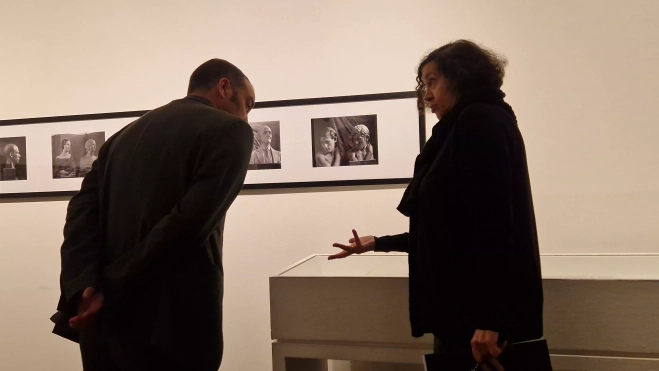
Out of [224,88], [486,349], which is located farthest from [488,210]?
[224,88]

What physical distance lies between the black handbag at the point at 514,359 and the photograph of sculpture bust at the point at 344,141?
1239 millimetres

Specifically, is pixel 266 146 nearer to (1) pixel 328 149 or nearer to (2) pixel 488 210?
(1) pixel 328 149

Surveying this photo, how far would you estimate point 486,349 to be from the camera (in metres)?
1.07

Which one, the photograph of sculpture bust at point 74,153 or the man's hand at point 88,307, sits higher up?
the photograph of sculpture bust at point 74,153

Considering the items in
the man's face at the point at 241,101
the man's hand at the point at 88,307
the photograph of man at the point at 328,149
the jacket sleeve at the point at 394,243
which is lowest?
the man's hand at the point at 88,307

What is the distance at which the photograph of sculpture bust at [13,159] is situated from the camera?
8.65 feet

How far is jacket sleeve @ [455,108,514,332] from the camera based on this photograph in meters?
1.04

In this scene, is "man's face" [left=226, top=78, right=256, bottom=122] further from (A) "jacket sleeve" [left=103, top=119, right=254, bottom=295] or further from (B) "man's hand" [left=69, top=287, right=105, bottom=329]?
(B) "man's hand" [left=69, top=287, right=105, bottom=329]

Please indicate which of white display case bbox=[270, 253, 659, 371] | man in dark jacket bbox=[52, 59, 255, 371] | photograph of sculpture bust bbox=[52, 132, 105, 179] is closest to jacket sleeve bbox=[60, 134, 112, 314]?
man in dark jacket bbox=[52, 59, 255, 371]

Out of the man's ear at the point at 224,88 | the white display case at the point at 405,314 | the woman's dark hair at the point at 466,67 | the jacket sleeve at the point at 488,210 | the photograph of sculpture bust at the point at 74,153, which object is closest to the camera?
the jacket sleeve at the point at 488,210

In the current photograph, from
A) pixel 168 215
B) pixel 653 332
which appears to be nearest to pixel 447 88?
pixel 168 215

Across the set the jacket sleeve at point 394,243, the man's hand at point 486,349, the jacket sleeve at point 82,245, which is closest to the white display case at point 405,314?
the jacket sleeve at point 394,243

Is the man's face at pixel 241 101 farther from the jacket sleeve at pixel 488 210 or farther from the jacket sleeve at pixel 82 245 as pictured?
the jacket sleeve at pixel 488 210

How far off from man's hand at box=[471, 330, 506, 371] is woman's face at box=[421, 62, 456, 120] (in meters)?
0.55
